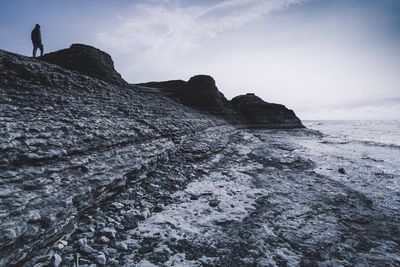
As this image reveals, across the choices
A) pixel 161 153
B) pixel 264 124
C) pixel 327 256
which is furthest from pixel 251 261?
pixel 264 124

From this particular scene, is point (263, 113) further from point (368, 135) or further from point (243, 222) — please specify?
point (243, 222)

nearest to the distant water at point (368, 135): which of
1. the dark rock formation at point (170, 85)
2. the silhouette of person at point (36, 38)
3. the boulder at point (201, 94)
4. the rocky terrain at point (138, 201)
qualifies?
the boulder at point (201, 94)

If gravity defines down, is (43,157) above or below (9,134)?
below

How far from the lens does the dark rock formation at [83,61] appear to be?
15.0 metres

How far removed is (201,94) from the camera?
30328mm

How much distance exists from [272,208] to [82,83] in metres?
9.89

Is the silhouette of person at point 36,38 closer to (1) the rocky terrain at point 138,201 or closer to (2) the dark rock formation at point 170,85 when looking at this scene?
(1) the rocky terrain at point 138,201

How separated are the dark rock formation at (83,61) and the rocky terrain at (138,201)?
5.29 m

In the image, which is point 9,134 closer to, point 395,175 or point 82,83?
point 82,83

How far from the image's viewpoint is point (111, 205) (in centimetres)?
536

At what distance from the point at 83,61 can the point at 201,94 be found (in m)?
17.3

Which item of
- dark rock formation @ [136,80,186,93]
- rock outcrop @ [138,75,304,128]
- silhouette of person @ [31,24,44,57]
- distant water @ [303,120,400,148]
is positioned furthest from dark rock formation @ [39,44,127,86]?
distant water @ [303,120,400,148]

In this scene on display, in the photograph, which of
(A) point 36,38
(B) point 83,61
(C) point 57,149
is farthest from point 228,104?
(C) point 57,149

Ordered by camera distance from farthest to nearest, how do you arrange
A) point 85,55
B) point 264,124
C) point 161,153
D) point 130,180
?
point 264,124
point 85,55
point 161,153
point 130,180
